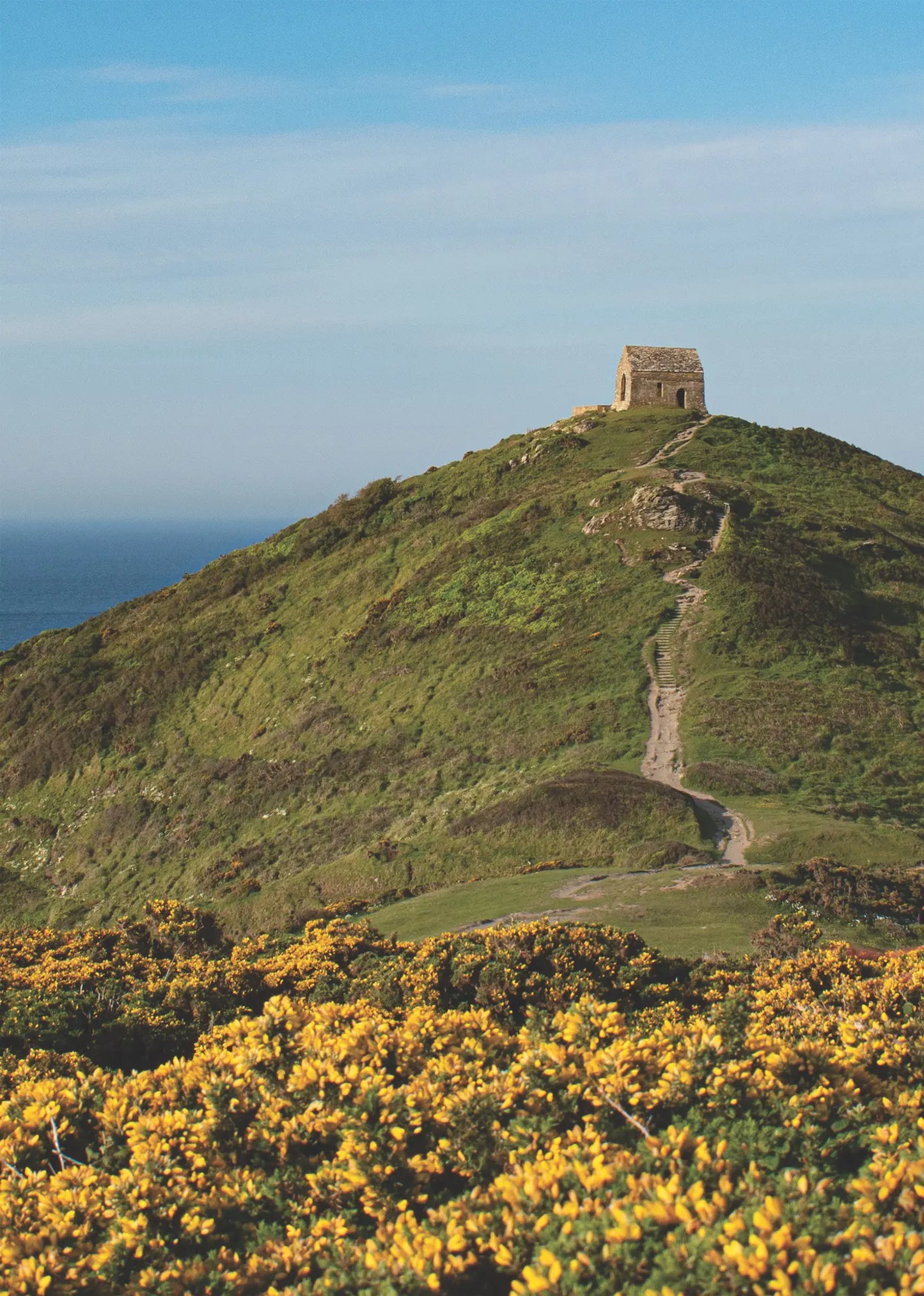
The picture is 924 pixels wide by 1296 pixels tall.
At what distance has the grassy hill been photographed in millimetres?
34750

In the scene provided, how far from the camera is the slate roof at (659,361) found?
3187 inches

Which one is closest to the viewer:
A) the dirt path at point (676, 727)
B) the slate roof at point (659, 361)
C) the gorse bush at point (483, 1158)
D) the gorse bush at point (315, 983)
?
the gorse bush at point (483, 1158)

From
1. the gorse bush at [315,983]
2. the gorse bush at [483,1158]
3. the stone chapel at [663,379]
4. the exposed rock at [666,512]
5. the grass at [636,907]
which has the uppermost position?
the stone chapel at [663,379]

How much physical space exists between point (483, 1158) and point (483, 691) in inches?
1515

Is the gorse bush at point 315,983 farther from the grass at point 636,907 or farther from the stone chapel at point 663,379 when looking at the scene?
the stone chapel at point 663,379

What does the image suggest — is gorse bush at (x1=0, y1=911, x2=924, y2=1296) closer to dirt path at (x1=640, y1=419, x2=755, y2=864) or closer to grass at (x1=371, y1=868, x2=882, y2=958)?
grass at (x1=371, y1=868, x2=882, y2=958)

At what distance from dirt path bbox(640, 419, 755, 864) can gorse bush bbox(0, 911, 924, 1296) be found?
56.1 ft

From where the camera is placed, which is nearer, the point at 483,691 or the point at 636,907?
the point at 636,907

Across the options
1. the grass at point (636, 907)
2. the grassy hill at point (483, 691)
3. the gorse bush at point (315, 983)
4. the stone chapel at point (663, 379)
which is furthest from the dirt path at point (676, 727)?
the stone chapel at point (663, 379)

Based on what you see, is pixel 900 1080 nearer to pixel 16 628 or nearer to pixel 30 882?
pixel 30 882

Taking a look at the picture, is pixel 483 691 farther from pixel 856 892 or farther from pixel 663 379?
pixel 663 379

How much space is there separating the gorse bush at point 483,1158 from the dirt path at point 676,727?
17.1m

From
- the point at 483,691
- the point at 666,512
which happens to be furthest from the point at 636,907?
the point at 666,512

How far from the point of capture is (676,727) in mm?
39281
